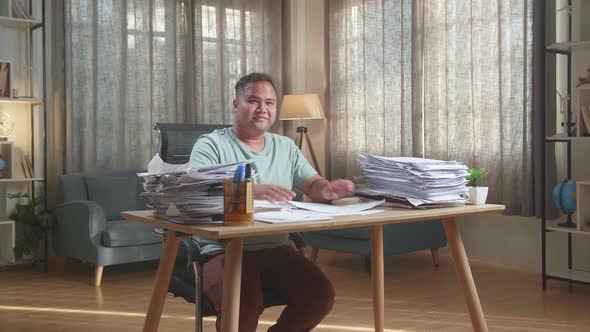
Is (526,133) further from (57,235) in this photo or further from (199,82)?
(57,235)

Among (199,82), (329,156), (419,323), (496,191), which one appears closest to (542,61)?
(496,191)

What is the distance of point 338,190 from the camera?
2.06 metres

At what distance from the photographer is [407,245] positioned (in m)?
4.41

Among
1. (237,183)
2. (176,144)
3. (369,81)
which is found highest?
(369,81)

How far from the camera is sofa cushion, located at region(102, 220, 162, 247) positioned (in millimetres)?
4230

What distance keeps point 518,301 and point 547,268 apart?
74 cm

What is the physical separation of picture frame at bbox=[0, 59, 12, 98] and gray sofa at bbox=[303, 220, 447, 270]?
229 centimetres

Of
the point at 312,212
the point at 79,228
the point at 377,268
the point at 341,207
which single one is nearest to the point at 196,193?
the point at 312,212

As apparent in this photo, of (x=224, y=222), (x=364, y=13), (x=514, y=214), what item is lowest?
(x=514, y=214)

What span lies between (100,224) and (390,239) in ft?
6.11

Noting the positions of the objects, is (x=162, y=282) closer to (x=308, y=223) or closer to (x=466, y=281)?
(x=308, y=223)

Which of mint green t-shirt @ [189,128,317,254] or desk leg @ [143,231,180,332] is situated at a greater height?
mint green t-shirt @ [189,128,317,254]

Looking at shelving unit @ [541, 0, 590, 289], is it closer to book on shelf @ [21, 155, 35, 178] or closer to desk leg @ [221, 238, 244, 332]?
desk leg @ [221, 238, 244, 332]

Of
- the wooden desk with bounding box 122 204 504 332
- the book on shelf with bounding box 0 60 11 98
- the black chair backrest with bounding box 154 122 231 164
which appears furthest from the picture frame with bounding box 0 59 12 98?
the wooden desk with bounding box 122 204 504 332
